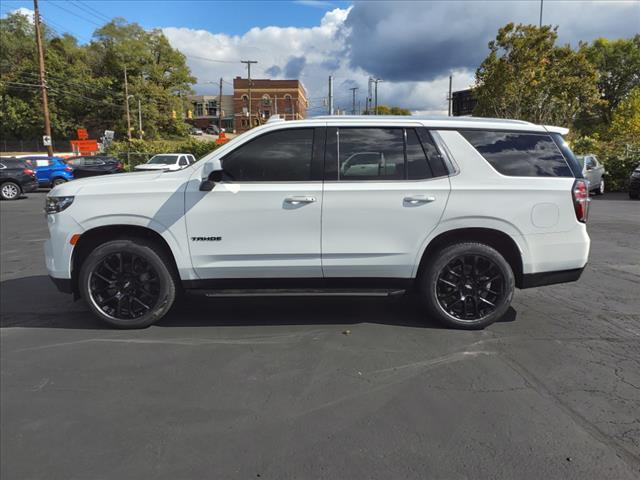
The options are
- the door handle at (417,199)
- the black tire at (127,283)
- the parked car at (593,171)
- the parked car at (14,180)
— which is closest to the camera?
the door handle at (417,199)

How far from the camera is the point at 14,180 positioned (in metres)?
19.6

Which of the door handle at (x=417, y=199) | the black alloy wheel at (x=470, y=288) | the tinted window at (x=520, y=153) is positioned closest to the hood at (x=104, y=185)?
the door handle at (x=417, y=199)

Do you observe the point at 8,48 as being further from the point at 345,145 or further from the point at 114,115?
the point at 345,145

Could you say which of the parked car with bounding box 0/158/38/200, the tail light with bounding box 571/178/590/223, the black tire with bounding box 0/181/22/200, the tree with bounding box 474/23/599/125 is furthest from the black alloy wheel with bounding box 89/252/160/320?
the tree with bounding box 474/23/599/125

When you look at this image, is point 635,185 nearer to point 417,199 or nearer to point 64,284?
point 417,199

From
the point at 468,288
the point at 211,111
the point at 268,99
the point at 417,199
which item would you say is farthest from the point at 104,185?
the point at 211,111

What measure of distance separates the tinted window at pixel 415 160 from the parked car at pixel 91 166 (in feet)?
78.8

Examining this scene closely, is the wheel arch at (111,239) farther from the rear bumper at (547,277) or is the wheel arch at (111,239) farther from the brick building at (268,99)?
the brick building at (268,99)

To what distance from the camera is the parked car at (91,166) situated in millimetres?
25578

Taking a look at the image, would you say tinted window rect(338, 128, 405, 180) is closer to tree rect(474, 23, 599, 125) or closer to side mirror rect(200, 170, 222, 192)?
side mirror rect(200, 170, 222, 192)

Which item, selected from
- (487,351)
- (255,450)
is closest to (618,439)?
(487,351)

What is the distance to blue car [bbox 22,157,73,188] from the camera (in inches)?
920

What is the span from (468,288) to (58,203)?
3857 millimetres

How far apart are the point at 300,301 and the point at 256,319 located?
71 centimetres
